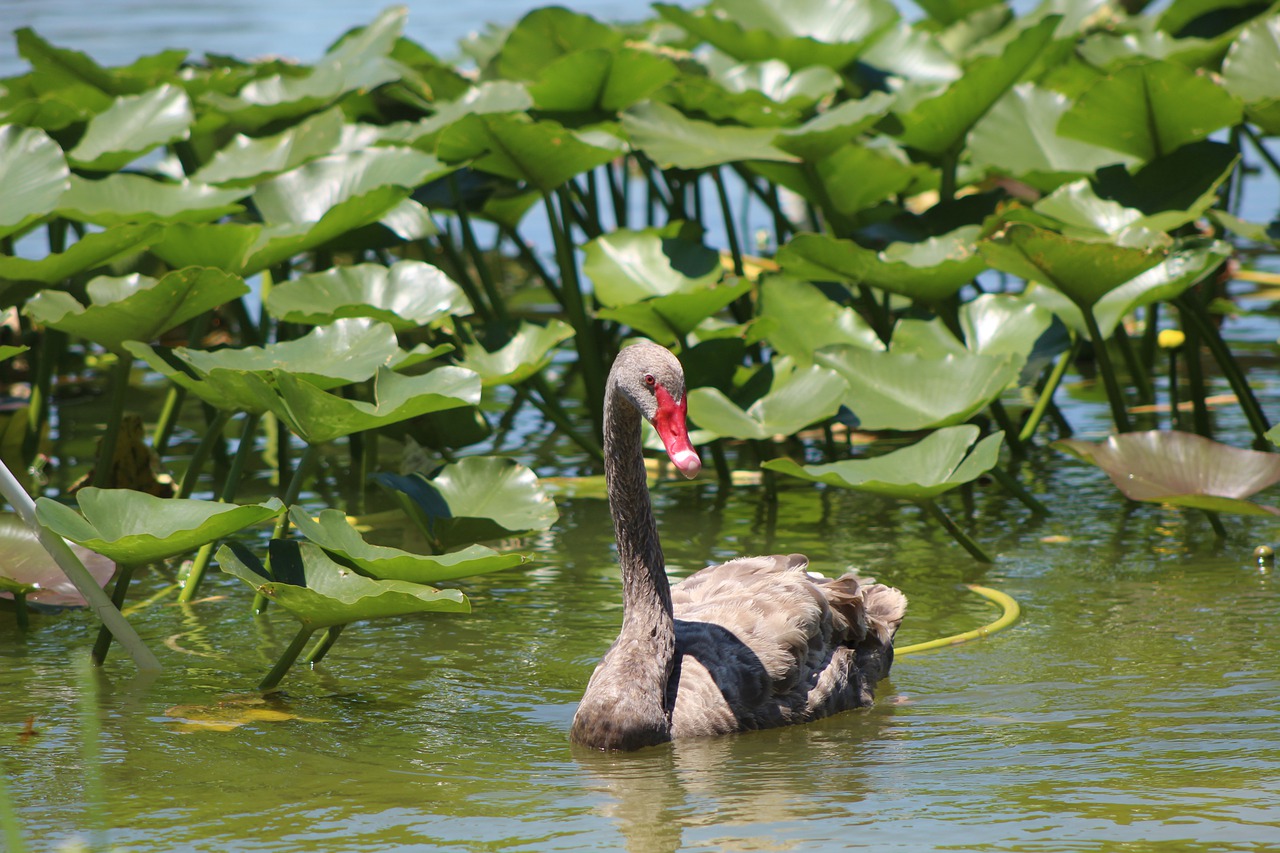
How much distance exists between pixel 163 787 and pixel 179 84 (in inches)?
162

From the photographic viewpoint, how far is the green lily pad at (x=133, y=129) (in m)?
6.01

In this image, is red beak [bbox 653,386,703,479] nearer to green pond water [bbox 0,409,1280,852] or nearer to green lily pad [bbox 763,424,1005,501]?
green pond water [bbox 0,409,1280,852]

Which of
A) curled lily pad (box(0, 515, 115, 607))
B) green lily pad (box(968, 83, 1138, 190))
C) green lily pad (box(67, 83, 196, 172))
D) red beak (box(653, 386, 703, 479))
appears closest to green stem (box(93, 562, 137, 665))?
curled lily pad (box(0, 515, 115, 607))

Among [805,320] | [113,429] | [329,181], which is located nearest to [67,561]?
[113,429]

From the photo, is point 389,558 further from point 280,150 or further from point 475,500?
point 280,150

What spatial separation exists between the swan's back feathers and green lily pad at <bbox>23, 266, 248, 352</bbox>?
1.57 meters

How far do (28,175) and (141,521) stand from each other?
5.80ft

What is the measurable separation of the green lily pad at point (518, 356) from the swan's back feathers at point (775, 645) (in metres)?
1.11

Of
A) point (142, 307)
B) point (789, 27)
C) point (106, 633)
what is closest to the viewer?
point (106, 633)

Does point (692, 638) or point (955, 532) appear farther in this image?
point (955, 532)

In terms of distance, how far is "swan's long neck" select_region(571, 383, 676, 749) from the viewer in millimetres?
3820

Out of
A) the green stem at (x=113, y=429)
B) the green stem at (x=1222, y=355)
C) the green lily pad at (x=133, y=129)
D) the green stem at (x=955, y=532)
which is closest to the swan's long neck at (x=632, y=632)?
the green stem at (x=955, y=532)

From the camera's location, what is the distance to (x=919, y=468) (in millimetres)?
4824

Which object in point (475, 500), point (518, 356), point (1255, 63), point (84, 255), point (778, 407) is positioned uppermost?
point (1255, 63)
